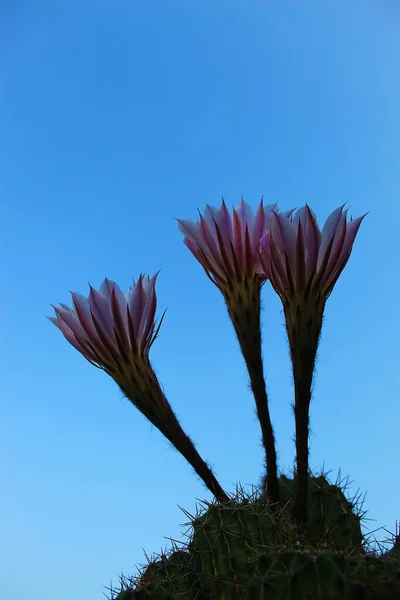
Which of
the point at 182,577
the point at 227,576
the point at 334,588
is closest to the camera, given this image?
the point at 334,588

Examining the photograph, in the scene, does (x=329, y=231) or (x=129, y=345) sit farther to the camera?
(x=129, y=345)

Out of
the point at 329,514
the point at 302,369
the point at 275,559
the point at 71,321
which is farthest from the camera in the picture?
the point at 71,321

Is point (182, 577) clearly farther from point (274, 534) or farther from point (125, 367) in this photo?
point (125, 367)

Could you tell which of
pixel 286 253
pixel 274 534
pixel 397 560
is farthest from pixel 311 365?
pixel 397 560

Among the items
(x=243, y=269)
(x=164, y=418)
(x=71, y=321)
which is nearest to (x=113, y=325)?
(x=71, y=321)

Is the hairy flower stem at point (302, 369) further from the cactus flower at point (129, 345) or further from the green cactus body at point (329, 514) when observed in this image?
the cactus flower at point (129, 345)

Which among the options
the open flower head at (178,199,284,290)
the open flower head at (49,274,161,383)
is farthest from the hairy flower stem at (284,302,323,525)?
the open flower head at (49,274,161,383)

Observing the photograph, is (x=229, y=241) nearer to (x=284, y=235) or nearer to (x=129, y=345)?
(x=284, y=235)
